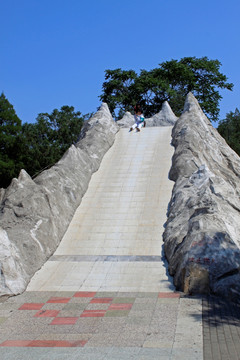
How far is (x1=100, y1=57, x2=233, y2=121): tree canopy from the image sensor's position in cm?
3653

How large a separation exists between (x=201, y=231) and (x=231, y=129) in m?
32.8

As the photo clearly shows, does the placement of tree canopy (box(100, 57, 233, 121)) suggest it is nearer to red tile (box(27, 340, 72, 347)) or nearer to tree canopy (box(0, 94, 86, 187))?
tree canopy (box(0, 94, 86, 187))

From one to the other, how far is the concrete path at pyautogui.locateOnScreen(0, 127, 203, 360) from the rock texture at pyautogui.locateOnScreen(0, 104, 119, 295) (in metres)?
0.26

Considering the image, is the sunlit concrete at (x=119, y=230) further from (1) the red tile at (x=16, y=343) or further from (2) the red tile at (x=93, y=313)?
(1) the red tile at (x=16, y=343)

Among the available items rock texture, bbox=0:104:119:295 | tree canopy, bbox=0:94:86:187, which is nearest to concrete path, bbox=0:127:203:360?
rock texture, bbox=0:104:119:295

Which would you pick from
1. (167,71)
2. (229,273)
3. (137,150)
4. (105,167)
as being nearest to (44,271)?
(229,273)

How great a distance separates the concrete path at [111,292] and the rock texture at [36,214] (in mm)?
257

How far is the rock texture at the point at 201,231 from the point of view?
24.7ft

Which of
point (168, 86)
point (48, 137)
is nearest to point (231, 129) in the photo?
point (168, 86)

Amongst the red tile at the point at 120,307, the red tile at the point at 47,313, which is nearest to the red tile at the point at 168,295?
the red tile at the point at 120,307

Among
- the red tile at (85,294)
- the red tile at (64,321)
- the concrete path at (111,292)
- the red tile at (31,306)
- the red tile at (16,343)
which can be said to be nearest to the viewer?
the concrete path at (111,292)

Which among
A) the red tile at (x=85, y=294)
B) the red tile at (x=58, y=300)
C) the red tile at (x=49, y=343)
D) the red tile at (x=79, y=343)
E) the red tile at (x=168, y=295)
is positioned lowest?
the red tile at (x=49, y=343)

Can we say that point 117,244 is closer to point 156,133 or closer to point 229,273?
point 229,273

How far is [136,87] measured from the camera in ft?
120
